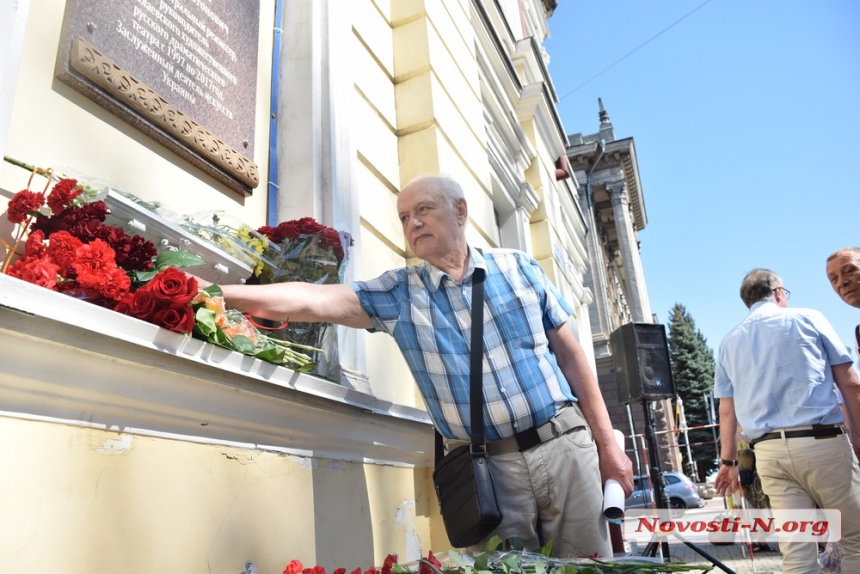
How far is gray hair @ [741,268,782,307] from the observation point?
12.1ft

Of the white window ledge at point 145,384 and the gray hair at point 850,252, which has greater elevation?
the gray hair at point 850,252

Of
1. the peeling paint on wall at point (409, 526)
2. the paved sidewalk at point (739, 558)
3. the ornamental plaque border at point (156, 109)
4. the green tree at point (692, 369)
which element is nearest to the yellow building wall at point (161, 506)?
the peeling paint on wall at point (409, 526)

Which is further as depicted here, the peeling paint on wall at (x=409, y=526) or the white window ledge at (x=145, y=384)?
the peeling paint on wall at (x=409, y=526)

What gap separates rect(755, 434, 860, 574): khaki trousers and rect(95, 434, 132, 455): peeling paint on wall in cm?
300

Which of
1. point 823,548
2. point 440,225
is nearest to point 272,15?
point 440,225

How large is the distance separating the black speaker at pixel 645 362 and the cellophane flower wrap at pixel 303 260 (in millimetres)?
5976

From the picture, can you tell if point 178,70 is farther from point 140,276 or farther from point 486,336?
point 486,336

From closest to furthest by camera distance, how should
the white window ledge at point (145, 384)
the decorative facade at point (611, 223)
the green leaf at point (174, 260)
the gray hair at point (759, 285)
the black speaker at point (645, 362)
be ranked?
the white window ledge at point (145, 384) < the green leaf at point (174, 260) < the gray hair at point (759, 285) < the black speaker at point (645, 362) < the decorative facade at point (611, 223)

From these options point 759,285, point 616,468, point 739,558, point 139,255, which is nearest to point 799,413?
point 759,285

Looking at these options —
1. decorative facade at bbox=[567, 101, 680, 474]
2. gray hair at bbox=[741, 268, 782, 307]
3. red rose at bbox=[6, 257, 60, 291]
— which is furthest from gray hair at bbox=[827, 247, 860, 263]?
decorative facade at bbox=[567, 101, 680, 474]

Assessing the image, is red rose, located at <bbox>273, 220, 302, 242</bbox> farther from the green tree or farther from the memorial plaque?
the green tree

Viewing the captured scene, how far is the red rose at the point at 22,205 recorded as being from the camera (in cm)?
156

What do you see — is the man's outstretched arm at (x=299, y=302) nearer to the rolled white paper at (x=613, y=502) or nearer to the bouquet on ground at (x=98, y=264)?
the bouquet on ground at (x=98, y=264)

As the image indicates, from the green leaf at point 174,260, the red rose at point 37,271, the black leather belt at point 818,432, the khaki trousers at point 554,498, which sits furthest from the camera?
the black leather belt at point 818,432
